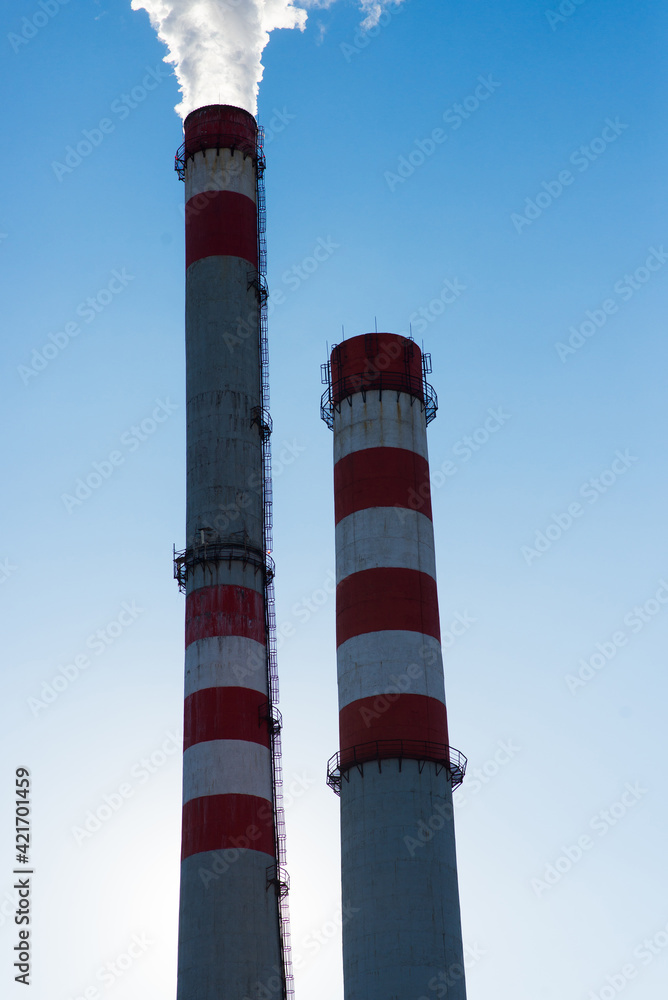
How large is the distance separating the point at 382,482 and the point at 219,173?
14422 millimetres

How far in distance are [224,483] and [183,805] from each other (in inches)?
403

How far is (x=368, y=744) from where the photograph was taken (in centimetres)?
3916

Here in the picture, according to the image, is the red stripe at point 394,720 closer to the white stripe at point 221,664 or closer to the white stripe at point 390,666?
the white stripe at point 390,666

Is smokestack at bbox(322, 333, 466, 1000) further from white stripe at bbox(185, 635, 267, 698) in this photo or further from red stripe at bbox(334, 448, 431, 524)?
white stripe at bbox(185, 635, 267, 698)

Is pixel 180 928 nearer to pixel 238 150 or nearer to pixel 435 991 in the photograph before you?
pixel 435 991

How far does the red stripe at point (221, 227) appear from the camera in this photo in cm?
4884

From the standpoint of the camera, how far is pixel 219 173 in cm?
4984

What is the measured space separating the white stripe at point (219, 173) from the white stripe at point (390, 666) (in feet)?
59.0

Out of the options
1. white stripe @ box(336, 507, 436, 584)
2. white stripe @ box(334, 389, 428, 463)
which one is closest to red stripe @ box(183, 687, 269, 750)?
white stripe @ box(336, 507, 436, 584)

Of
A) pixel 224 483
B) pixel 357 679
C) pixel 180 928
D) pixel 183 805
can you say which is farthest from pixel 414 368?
pixel 180 928

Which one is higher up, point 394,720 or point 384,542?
point 384,542

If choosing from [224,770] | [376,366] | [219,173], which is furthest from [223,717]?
[219,173]

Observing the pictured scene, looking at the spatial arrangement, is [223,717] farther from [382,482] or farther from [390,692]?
[382,482]

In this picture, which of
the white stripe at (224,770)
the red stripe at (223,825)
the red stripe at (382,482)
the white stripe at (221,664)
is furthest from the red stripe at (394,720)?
the red stripe at (382,482)
